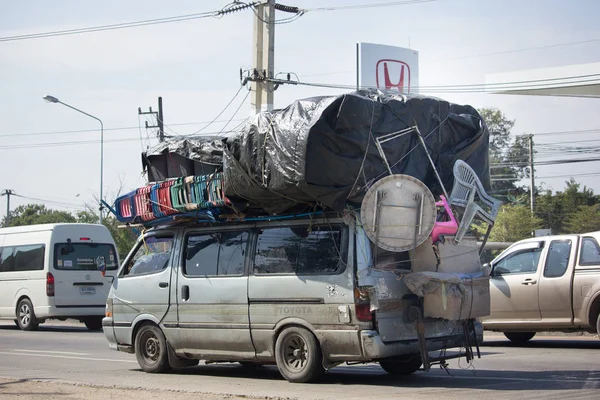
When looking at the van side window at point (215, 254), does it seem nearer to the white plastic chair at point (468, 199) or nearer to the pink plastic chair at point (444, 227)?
the pink plastic chair at point (444, 227)

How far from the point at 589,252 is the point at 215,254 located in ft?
19.4

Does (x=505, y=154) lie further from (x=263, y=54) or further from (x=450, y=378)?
(x=450, y=378)

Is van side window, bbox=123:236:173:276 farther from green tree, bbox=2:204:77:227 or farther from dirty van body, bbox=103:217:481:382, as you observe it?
green tree, bbox=2:204:77:227

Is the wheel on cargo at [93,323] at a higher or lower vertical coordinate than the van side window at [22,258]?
lower

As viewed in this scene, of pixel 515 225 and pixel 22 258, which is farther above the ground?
pixel 515 225

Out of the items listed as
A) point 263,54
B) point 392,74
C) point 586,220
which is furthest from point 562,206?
point 263,54

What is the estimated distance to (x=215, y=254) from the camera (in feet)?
32.8

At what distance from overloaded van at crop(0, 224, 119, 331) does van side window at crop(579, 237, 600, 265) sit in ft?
39.5

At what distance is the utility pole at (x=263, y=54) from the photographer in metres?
23.7

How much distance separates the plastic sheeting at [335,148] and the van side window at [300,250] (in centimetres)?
31

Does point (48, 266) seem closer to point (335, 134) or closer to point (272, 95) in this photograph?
point (272, 95)

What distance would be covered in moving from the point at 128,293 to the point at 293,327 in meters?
2.89

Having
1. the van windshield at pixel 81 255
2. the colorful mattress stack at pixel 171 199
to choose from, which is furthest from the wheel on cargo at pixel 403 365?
the van windshield at pixel 81 255

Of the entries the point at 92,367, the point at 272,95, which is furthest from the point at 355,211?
the point at 272,95
